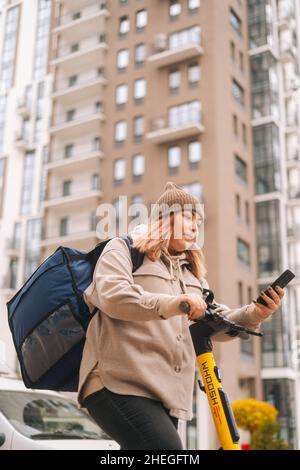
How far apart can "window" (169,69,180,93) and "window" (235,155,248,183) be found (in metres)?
4.00

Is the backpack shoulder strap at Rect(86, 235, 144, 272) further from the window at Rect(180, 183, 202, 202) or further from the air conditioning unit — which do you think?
the air conditioning unit

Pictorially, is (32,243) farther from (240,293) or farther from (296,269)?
(296,269)

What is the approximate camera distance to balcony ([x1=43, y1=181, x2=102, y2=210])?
92.6ft

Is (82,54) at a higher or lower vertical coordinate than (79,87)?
higher

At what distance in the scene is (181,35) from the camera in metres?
27.4

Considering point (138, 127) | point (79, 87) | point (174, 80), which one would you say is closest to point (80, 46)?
point (79, 87)

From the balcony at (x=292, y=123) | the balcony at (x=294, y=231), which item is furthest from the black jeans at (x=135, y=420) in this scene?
the balcony at (x=292, y=123)

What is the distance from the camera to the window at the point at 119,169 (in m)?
27.8

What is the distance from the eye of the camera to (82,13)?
3116 centimetres

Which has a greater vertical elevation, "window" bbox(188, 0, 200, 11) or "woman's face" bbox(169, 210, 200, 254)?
"window" bbox(188, 0, 200, 11)

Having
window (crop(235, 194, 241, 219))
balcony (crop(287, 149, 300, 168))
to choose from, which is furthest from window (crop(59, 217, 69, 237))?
balcony (crop(287, 149, 300, 168))

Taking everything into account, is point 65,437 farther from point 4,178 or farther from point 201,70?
point 4,178

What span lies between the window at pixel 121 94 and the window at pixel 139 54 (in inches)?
50.1

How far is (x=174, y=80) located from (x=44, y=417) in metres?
24.4
